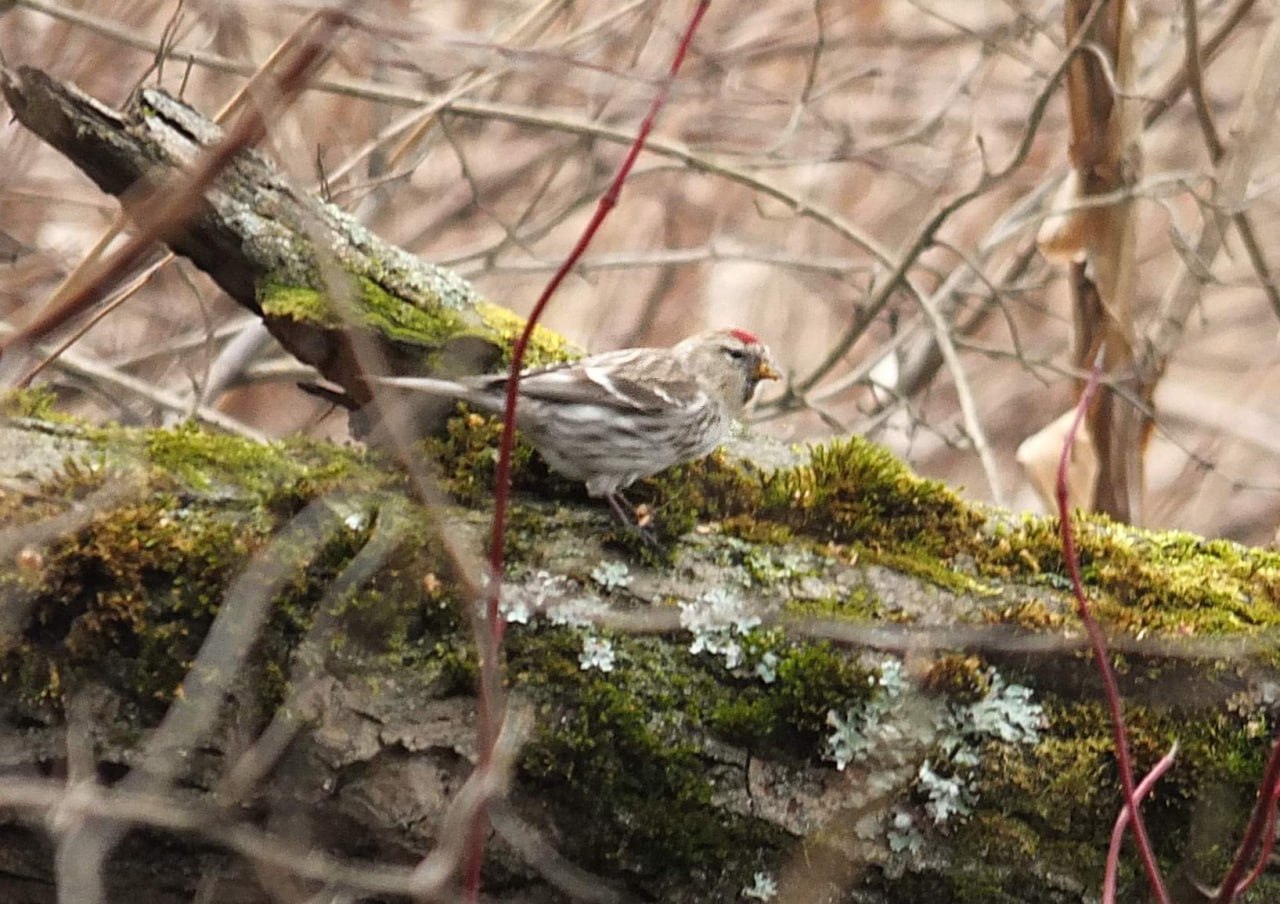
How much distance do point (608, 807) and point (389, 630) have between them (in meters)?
0.48

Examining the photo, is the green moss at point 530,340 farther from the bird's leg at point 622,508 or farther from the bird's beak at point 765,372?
the bird's beak at point 765,372

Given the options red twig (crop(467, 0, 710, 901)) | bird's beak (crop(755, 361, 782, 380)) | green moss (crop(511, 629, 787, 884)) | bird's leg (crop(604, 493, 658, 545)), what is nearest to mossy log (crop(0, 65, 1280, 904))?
green moss (crop(511, 629, 787, 884))

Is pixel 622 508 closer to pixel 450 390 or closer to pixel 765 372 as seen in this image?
pixel 450 390

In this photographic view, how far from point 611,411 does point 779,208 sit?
5013 mm

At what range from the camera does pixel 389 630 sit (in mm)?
2162

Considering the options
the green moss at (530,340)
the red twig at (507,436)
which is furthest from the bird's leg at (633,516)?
the red twig at (507,436)

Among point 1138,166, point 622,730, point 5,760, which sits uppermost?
point 1138,166

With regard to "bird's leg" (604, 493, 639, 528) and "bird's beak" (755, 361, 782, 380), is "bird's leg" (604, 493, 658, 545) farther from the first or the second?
"bird's beak" (755, 361, 782, 380)

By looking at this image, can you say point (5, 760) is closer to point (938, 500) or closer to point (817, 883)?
point (817, 883)

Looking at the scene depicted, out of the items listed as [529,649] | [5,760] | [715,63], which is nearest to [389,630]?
[529,649]

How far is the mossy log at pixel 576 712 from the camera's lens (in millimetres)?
2027

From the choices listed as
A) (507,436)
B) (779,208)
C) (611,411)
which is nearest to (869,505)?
(611,411)

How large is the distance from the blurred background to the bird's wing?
0.65m

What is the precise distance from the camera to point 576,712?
211cm
